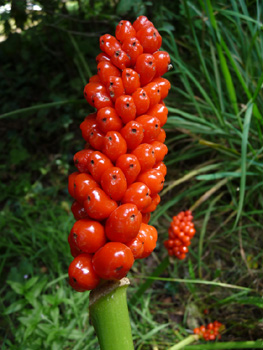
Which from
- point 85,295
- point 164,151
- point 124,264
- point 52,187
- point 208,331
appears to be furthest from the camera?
point 52,187

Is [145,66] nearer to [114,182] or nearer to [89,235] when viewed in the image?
[114,182]

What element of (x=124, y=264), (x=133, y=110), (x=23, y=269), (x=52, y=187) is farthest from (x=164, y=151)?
(x=52, y=187)

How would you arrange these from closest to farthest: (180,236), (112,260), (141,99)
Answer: (112,260) → (141,99) → (180,236)

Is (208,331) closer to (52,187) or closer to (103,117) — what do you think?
(103,117)

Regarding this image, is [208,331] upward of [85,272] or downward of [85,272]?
downward

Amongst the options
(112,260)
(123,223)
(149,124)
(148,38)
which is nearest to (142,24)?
(148,38)

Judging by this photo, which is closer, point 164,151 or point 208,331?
point 164,151

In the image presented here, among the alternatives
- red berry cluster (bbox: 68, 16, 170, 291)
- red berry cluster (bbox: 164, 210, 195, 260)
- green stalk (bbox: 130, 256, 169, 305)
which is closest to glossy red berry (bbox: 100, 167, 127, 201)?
red berry cluster (bbox: 68, 16, 170, 291)
